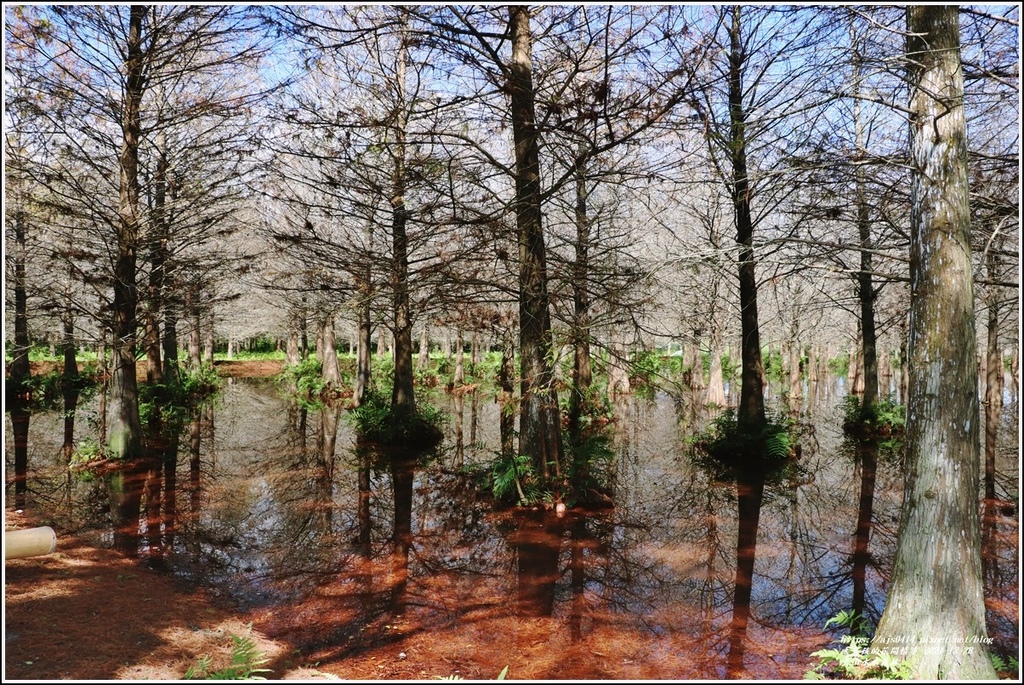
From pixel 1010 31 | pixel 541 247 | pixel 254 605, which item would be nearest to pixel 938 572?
pixel 1010 31

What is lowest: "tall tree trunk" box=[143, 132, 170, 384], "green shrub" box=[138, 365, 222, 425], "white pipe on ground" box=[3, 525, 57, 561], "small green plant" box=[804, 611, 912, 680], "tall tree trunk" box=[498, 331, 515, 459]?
"small green plant" box=[804, 611, 912, 680]

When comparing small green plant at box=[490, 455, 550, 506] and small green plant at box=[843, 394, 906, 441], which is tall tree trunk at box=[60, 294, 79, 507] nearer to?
small green plant at box=[490, 455, 550, 506]

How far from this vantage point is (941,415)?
16.2ft

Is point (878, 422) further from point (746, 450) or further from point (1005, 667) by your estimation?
point (1005, 667)

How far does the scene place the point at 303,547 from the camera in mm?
8141

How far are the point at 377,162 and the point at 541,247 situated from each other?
723cm

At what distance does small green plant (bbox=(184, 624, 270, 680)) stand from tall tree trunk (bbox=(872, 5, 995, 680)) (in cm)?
480

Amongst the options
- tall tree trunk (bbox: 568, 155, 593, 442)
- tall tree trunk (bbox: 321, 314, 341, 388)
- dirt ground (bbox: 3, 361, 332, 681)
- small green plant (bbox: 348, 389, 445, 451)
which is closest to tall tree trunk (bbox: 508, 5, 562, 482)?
tall tree trunk (bbox: 568, 155, 593, 442)

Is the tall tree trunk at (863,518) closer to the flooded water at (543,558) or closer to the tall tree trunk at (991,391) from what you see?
the flooded water at (543,558)

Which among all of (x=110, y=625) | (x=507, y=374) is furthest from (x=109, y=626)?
(x=507, y=374)

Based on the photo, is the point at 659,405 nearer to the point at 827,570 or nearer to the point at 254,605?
the point at 827,570

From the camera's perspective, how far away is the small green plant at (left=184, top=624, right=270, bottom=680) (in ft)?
14.6

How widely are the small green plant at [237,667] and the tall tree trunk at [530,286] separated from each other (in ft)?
17.4

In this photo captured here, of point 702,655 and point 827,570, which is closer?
point 702,655
